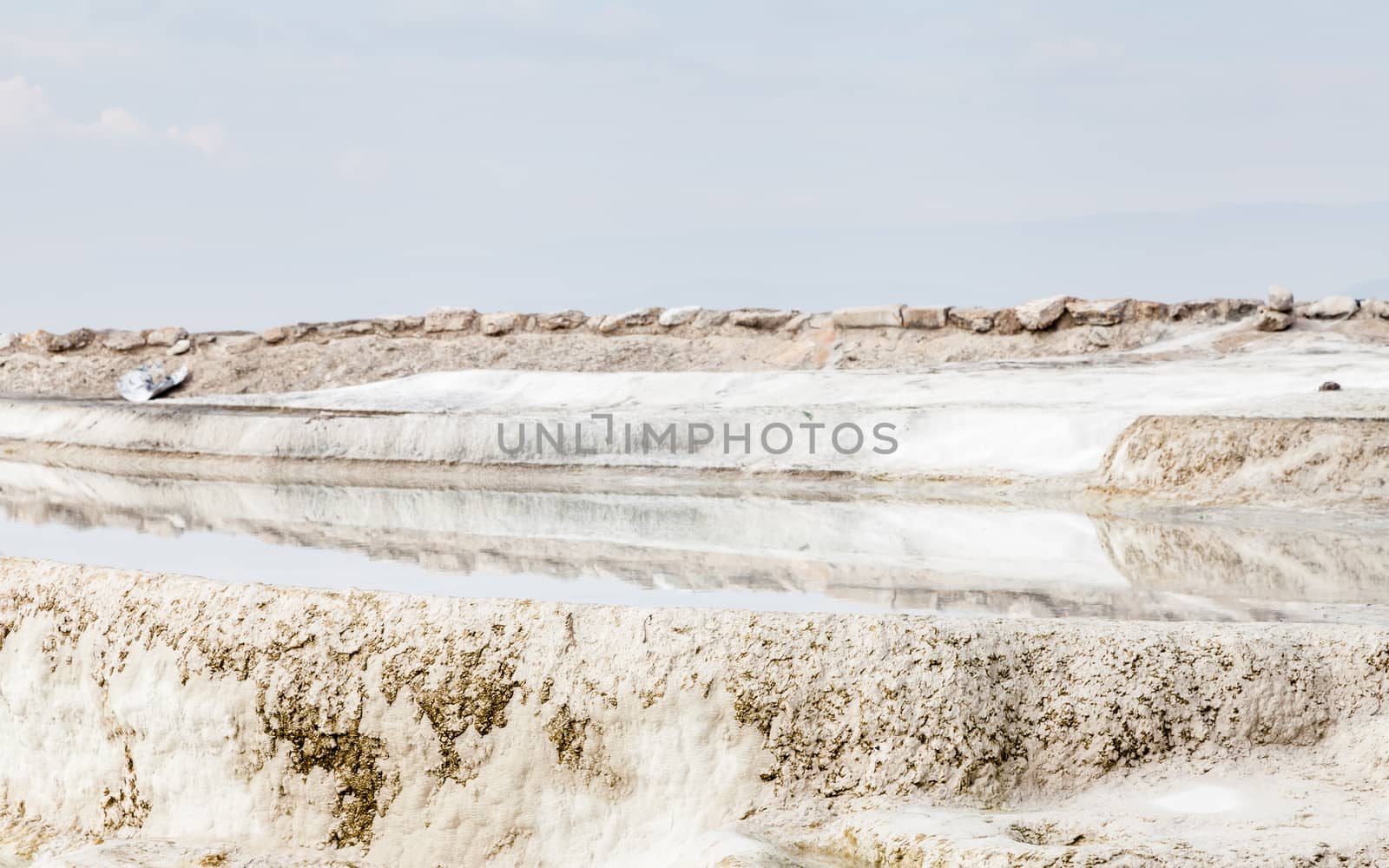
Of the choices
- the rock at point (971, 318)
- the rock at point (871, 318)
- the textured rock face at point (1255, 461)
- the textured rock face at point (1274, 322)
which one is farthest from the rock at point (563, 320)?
the textured rock face at point (1255, 461)

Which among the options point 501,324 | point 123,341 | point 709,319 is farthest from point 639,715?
point 123,341

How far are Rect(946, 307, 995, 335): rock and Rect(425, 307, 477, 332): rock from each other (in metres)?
3.86

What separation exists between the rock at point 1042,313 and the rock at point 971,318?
209 millimetres

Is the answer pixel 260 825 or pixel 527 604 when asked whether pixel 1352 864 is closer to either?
pixel 527 604

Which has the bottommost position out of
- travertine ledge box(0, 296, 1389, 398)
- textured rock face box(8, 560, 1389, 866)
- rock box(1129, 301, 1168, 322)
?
textured rock face box(8, 560, 1389, 866)

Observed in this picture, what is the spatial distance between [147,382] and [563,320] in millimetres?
3462

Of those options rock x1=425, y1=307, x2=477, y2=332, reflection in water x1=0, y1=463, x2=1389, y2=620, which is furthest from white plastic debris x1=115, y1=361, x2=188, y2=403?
reflection in water x1=0, y1=463, x2=1389, y2=620

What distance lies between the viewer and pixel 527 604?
266 cm

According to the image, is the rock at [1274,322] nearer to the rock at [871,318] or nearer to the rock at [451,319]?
the rock at [871,318]

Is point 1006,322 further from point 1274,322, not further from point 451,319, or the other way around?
point 451,319

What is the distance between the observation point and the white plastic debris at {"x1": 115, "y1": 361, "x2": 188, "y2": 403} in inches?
426

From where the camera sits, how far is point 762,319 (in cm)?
973

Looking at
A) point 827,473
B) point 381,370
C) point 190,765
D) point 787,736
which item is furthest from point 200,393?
point 787,736

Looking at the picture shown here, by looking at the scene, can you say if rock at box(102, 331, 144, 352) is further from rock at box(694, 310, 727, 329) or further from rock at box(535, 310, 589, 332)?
rock at box(694, 310, 727, 329)
